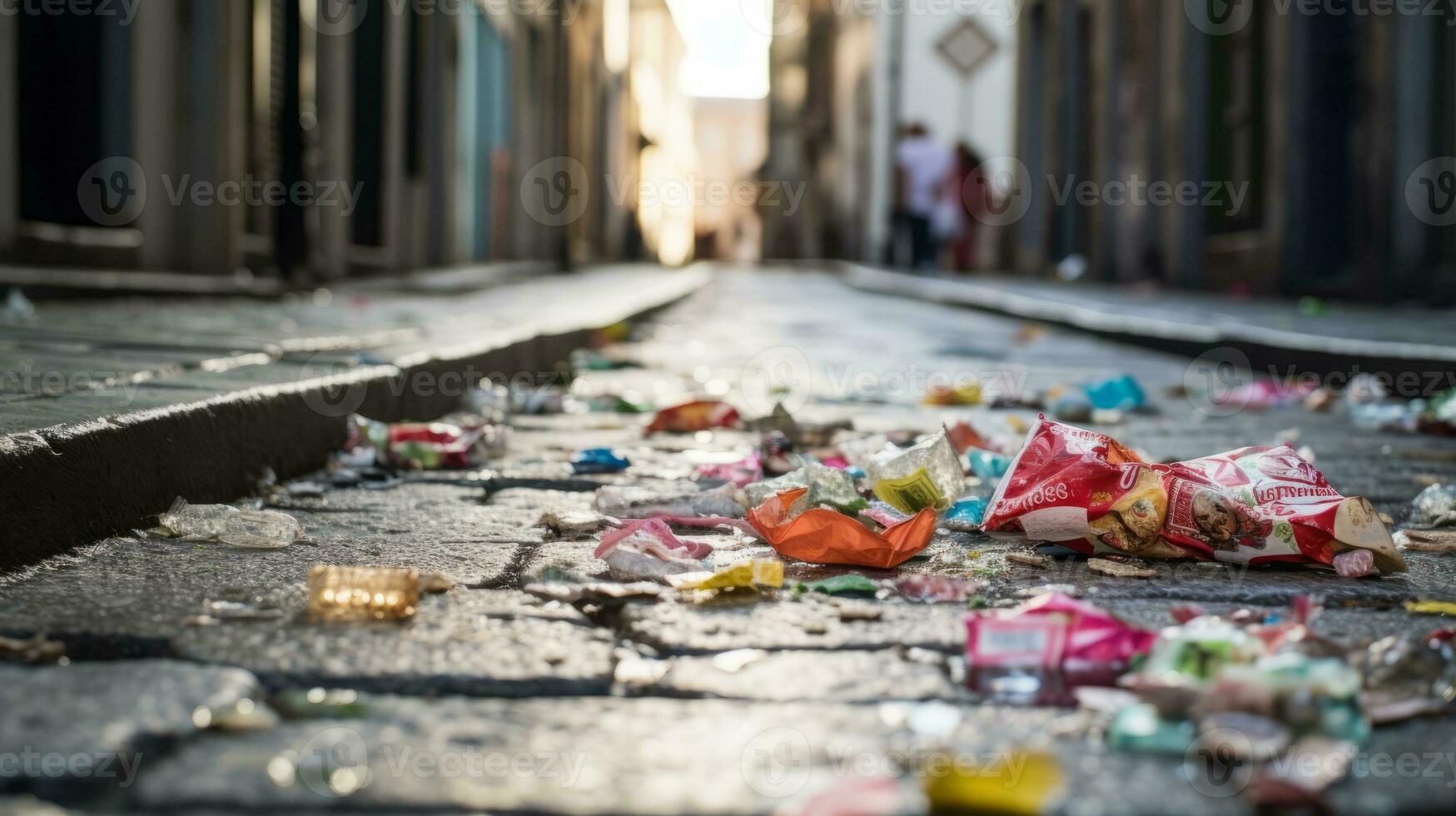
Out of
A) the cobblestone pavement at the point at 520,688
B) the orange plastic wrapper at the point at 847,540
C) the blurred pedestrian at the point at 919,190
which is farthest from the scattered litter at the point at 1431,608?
the blurred pedestrian at the point at 919,190

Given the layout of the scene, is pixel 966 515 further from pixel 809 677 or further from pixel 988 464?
pixel 809 677

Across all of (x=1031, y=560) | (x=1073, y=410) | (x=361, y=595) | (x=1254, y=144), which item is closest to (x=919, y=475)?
(x=1031, y=560)

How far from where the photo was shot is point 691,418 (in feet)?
12.7

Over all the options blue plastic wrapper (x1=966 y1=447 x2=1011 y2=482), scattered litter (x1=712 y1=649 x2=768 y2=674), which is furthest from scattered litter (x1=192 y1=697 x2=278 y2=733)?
blue plastic wrapper (x1=966 y1=447 x2=1011 y2=482)

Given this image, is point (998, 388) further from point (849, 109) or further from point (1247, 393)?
point (849, 109)

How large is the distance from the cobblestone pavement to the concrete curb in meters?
0.07

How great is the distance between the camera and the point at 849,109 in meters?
29.1

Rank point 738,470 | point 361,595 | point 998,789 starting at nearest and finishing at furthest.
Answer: point 998,789
point 361,595
point 738,470

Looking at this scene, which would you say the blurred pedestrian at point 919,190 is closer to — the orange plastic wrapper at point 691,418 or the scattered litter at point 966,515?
the orange plastic wrapper at point 691,418

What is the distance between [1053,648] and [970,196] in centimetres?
2078

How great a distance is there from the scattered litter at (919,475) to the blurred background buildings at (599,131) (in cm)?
477

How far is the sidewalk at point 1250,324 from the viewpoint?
4953 millimetres

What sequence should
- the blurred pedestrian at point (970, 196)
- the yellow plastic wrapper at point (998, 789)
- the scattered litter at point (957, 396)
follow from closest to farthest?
1. the yellow plastic wrapper at point (998, 789)
2. the scattered litter at point (957, 396)
3. the blurred pedestrian at point (970, 196)

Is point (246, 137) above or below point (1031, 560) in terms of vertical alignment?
above
